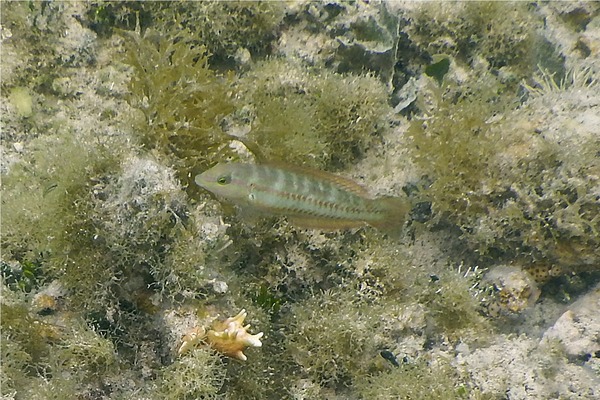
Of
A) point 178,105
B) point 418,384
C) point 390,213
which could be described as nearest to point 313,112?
point 178,105

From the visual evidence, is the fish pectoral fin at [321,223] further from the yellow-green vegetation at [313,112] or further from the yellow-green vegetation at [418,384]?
A: the yellow-green vegetation at [418,384]

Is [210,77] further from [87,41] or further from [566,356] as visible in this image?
[566,356]

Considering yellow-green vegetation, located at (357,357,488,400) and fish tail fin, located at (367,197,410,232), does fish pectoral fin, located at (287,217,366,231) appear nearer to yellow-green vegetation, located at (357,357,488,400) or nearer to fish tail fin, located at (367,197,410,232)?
fish tail fin, located at (367,197,410,232)

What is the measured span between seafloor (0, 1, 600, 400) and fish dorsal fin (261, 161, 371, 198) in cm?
45

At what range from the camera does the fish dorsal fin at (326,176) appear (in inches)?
108

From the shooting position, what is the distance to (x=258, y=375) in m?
3.32

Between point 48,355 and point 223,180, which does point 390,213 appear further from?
point 48,355

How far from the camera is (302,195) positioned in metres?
2.90

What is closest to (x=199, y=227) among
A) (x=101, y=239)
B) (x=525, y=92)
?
(x=101, y=239)

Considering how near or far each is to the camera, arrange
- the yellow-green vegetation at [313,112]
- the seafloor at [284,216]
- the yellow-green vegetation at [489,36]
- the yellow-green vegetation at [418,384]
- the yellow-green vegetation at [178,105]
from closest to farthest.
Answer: the seafloor at [284,216] < the yellow-green vegetation at [418,384] < the yellow-green vegetation at [178,105] < the yellow-green vegetation at [313,112] < the yellow-green vegetation at [489,36]

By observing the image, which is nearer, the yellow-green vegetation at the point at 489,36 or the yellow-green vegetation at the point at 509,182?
the yellow-green vegetation at the point at 509,182

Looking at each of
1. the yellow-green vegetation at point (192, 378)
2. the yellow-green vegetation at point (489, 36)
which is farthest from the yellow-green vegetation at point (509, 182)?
the yellow-green vegetation at point (192, 378)

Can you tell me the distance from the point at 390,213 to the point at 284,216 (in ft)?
2.44

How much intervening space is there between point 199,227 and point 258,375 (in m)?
1.17
